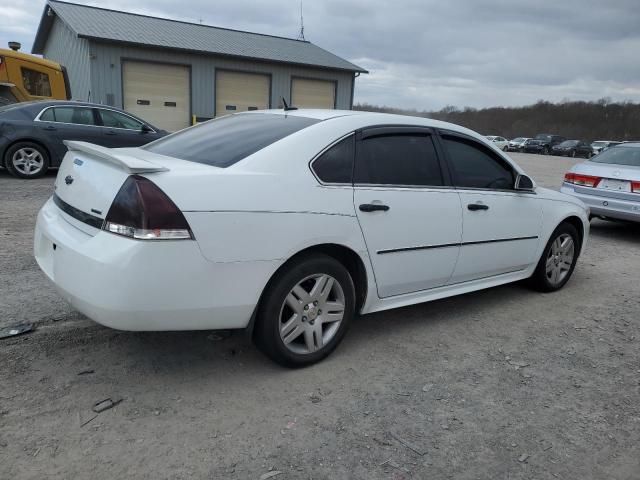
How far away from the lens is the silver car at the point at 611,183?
741 centimetres

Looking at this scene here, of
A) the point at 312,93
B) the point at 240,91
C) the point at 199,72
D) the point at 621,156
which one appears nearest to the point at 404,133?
the point at 621,156

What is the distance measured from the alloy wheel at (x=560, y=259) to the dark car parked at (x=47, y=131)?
8405mm

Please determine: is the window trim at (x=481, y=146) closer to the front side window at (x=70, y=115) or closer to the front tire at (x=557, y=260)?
the front tire at (x=557, y=260)

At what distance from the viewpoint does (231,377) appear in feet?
10.2

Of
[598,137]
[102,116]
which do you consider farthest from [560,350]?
[598,137]

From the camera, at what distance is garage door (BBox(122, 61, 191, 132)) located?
61.5 feet

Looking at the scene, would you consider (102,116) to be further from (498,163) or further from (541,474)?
(541,474)

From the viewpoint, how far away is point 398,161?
361 cm

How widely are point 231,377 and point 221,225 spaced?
0.99 metres

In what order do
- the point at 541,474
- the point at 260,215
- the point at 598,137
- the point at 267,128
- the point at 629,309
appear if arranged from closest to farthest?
the point at 541,474
the point at 260,215
the point at 267,128
the point at 629,309
the point at 598,137

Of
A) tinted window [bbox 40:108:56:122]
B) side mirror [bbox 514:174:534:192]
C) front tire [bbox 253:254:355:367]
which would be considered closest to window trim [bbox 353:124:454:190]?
front tire [bbox 253:254:355:367]

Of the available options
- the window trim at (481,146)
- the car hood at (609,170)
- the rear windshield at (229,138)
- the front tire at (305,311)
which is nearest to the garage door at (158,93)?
the car hood at (609,170)

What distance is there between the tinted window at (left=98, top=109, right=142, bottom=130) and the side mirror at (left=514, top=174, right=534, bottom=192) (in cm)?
837

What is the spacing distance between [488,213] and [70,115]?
8620 millimetres
